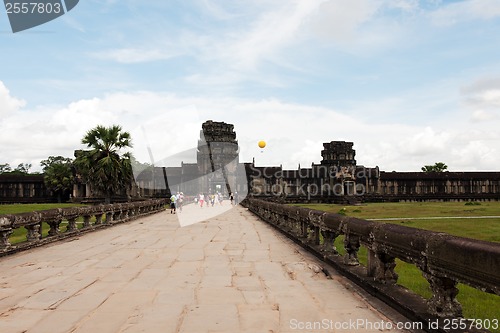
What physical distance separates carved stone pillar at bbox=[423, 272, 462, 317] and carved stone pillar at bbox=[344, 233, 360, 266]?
2826 millimetres

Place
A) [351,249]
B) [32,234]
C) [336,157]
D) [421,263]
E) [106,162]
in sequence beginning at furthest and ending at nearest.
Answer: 1. [336,157]
2. [106,162]
3. [32,234]
4. [351,249]
5. [421,263]

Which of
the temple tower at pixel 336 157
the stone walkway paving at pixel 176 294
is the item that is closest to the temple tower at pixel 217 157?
the temple tower at pixel 336 157

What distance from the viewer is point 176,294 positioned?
6.04m

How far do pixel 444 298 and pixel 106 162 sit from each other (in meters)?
36.9

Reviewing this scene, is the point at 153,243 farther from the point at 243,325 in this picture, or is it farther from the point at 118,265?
the point at 243,325

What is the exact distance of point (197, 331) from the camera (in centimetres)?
444

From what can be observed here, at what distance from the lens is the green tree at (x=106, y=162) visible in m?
38.6

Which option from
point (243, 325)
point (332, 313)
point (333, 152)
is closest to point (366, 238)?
point (332, 313)

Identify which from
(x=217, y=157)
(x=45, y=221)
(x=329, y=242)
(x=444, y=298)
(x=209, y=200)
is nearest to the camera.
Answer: (x=444, y=298)

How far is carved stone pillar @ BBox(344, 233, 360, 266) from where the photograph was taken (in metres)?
7.33

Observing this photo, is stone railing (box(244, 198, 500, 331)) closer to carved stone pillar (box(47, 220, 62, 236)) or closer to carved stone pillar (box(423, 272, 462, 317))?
carved stone pillar (box(423, 272, 462, 317))

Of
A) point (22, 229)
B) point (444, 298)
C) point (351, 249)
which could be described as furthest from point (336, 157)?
point (444, 298)

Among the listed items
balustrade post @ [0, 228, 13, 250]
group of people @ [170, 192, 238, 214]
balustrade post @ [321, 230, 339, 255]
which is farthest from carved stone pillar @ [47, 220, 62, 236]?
group of people @ [170, 192, 238, 214]

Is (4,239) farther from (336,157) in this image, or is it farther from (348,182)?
(336,157)
